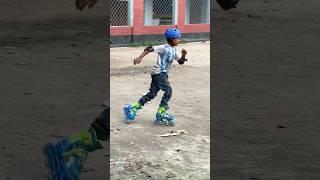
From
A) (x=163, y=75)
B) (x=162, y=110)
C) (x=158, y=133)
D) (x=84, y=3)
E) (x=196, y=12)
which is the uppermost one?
(x=84, y=3)

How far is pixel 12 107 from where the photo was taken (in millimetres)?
6914

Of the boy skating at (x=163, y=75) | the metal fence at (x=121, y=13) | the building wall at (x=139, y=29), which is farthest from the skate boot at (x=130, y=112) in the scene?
the metal fence at (x=121, y=13)

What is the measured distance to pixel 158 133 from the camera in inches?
236

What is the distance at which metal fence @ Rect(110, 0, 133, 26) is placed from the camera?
1341 centimetres

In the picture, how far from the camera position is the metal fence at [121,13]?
13.4 meters

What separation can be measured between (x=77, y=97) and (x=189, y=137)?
7.49 ft

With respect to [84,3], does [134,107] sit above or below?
below

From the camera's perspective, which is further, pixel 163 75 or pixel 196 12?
pixel 196 12

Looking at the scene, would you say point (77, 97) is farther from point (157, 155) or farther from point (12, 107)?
point (157, 155)

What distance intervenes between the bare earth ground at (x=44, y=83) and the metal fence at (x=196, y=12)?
2.10 m
